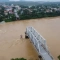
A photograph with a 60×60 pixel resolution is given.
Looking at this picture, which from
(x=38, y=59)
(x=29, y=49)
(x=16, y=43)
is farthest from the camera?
(x=16, y=43)

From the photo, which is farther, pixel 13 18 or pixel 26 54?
pixel 13 18

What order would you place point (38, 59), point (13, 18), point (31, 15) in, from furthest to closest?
1. point (31, 15)
2. point (13, 18)
3. point (38, 59)

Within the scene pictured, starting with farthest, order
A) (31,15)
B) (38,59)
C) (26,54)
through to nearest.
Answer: (31,15) < (26,54) < (38,59)

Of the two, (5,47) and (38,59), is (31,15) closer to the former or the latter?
(5,47)

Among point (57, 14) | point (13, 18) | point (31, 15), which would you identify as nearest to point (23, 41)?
point (13, 18)

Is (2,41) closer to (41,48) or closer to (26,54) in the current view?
(26,54)

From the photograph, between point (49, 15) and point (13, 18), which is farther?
point (49, 15)

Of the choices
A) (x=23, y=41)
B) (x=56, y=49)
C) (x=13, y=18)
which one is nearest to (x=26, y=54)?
(x=56, y=49)

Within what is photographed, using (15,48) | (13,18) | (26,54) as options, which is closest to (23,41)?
(15,48)

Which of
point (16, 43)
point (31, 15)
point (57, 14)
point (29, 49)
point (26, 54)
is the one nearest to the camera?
point (26, 54)
